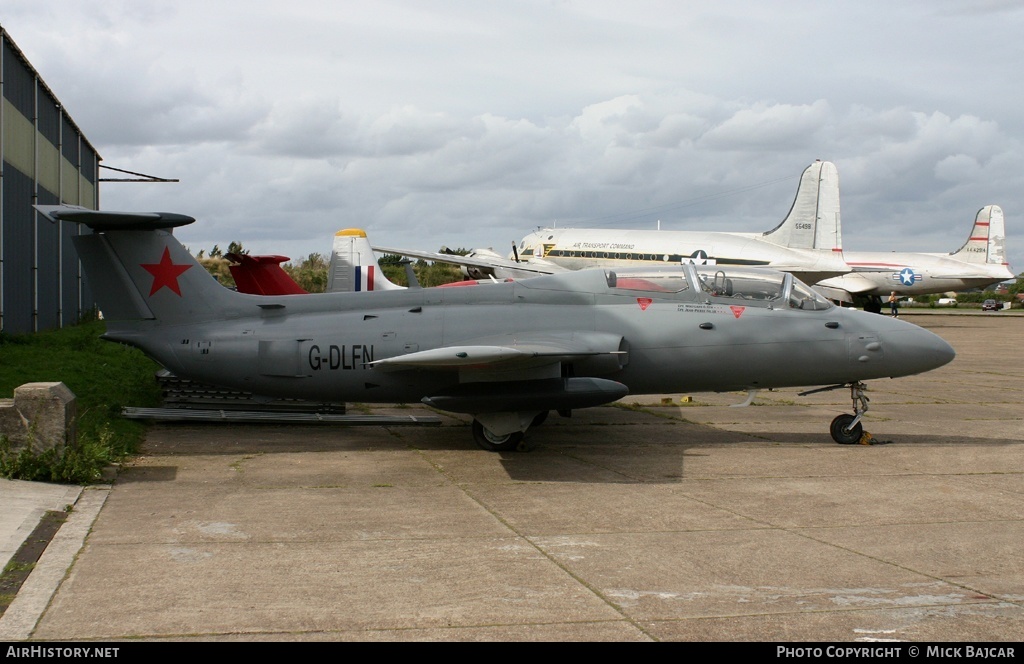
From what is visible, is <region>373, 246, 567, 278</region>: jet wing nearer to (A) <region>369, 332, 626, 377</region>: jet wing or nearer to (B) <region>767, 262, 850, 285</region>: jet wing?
(B) <region>767, 262, 850, 285</region>: jet wing

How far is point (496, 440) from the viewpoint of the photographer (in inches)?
436

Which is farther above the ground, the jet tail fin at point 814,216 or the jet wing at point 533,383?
the jet tail fin at point 814,216

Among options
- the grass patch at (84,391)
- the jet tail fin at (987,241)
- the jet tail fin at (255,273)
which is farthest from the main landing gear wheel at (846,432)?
the jet tail fin at (987,241)

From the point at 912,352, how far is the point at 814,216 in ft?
114

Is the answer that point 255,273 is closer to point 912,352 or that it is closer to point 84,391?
point 84,391

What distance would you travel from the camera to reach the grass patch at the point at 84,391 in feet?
28.6

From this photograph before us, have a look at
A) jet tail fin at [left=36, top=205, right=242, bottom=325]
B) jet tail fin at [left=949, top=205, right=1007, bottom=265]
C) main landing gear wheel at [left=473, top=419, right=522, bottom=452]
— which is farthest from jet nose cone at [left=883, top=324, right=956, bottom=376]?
jet tail fin at [left=949, top=205, right=1007, bottom=265]

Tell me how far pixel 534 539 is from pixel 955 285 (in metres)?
47.4

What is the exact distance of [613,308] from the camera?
11328 millimetres

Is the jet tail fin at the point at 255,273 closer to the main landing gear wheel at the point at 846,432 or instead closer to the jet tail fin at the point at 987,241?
the main landing gear wheel at the point at 846,432

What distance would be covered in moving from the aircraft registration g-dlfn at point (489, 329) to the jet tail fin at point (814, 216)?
33.9 m

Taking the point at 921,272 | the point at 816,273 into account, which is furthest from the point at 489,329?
the point at 921,272
